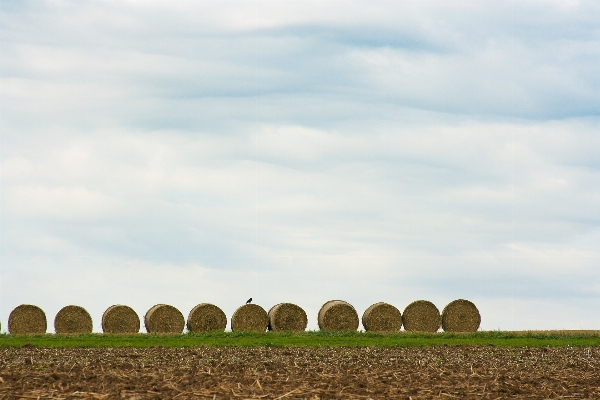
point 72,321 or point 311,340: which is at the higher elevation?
point 72,321

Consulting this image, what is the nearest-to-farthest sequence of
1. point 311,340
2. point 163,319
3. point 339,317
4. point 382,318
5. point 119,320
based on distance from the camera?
point 311,340 < point 163,319 < point 119,320 < point 339,317 < point 382,318

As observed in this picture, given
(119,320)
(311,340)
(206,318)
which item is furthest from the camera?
(119,320)

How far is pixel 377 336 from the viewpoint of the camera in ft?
106

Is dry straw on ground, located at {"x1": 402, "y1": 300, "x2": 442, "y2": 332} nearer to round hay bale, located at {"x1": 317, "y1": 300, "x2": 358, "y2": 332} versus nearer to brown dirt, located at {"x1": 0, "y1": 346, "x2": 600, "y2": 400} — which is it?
round hay bale, located at {"x1": 317, "y1": 300, "x2": 358, "y2": 332}

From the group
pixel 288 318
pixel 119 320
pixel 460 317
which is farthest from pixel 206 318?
pixel 460 317

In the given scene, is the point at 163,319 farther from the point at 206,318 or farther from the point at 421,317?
the point at 421,317

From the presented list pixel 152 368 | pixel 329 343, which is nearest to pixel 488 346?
pixel 329 343

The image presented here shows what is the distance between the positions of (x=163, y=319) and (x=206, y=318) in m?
1.78

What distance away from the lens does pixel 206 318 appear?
35.4 m

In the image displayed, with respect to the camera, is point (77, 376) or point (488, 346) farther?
point (488, 346)

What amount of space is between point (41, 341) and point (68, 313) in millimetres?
6905

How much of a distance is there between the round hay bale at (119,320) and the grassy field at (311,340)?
3.72 metres

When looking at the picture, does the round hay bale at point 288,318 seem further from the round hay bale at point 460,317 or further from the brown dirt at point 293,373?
the brown dirt at point 293,373

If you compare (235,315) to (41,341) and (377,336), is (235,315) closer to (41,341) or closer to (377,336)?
(377,336)
